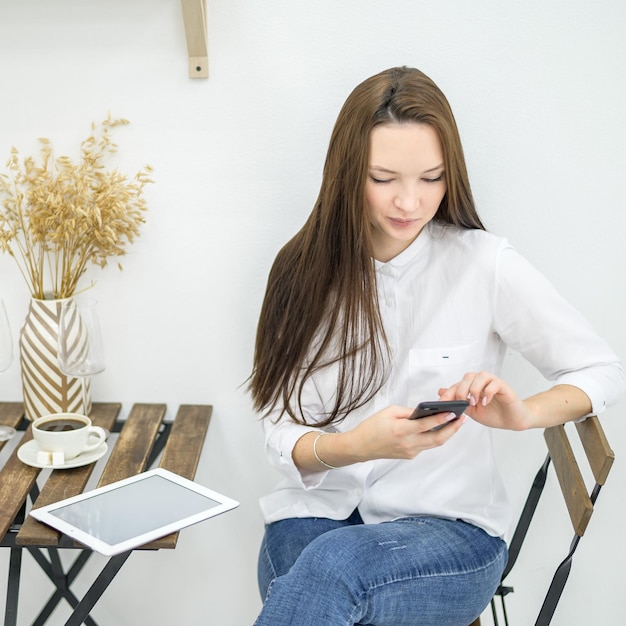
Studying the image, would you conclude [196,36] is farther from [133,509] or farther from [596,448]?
[596,448]

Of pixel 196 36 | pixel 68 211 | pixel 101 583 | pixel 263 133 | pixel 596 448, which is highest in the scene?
pixel 196 36

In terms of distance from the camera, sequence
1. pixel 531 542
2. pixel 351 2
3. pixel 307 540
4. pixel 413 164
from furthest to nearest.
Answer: pixel 531 542, pixel 351 2, pixel 307 540, pixel 413 164

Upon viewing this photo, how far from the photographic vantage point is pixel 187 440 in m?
1.61

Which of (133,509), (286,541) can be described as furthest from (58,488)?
(286,541)

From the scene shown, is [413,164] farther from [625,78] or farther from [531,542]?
[531,542]

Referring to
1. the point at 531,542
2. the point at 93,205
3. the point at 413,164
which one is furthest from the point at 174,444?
the point at 531,542

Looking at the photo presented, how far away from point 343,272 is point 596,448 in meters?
0.51

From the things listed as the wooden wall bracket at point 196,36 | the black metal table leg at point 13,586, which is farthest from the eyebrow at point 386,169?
the black metal table leg at point 13,586

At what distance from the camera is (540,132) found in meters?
1.58

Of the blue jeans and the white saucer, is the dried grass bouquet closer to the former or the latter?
the white saucer

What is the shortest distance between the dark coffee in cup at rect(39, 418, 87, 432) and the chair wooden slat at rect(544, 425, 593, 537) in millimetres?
862

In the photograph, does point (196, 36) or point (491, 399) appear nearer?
point (491, 399)

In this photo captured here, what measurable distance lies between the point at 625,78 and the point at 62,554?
5.32 feet

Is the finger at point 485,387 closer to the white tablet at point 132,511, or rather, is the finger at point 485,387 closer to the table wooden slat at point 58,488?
the white tablet at point 132,511
